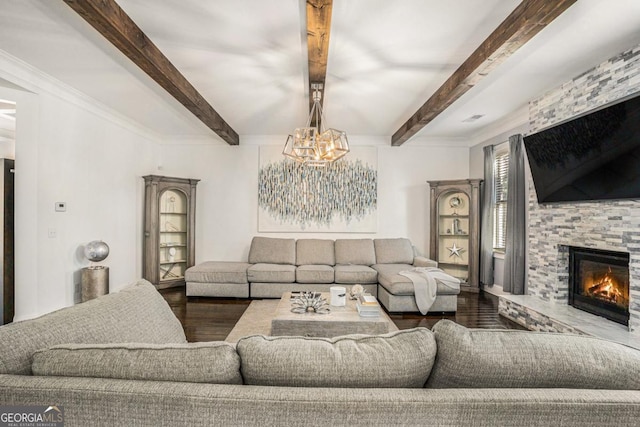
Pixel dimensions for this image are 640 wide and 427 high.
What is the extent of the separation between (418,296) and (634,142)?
243 cm

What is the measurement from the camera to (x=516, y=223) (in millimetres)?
4363

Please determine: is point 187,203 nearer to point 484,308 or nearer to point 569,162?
point 484,308

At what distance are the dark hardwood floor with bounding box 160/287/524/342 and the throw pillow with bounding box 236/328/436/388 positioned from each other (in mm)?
2371

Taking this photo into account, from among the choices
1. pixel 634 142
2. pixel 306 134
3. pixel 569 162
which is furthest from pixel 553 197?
pixel 306 134

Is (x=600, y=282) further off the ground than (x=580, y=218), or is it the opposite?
(x=580, y=218)

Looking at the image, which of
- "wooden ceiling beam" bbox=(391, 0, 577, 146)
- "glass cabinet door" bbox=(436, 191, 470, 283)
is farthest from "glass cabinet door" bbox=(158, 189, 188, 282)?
"glass cabinet door" bbox=(436, 191, 470, 283)

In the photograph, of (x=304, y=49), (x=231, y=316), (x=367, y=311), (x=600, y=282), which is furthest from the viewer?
(x=231, y=316)

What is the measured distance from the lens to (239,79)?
3.38 m

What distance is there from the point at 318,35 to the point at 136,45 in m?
1.36

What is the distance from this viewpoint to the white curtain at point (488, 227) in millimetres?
5109

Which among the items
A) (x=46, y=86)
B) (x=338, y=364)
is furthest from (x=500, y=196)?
(x=46, y=86)

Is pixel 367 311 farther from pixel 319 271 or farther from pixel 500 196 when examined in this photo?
pixel 500 196

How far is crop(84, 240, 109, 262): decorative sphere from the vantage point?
12.9 feet

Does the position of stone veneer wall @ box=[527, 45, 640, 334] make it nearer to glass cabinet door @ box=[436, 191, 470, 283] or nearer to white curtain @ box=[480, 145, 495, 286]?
white curtain @ box=[480, 145, 495, 286]
